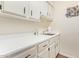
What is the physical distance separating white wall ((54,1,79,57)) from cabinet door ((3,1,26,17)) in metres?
2.56

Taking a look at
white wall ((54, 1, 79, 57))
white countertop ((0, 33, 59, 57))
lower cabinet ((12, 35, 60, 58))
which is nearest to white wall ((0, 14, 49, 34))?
white countertop ((0, 33, 59, 57))

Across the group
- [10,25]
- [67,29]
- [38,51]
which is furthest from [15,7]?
[67,29]

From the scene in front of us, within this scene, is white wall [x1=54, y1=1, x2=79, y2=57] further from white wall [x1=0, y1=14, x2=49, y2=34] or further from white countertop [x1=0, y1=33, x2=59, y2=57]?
white countertop [x1=0, y1=33, x2=59, y2=57]

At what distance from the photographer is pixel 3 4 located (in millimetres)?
1351

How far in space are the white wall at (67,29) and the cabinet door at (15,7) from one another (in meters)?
2.56

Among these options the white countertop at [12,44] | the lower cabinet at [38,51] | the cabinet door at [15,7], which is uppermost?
the cabinet door at [15,7]

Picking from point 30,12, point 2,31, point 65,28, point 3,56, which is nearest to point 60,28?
point 65,28

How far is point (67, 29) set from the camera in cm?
416

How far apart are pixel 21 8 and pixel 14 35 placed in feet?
1.56

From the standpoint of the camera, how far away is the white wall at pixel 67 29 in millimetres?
3975

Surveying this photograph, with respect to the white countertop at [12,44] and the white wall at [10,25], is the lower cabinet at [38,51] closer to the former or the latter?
the white countertop at [12,44]

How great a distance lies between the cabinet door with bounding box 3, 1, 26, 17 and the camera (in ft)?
4.66

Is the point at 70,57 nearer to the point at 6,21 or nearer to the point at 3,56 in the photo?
the point at 6,21

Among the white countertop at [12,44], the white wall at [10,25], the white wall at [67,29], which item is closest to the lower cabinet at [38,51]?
the white countertop at [12,44]
